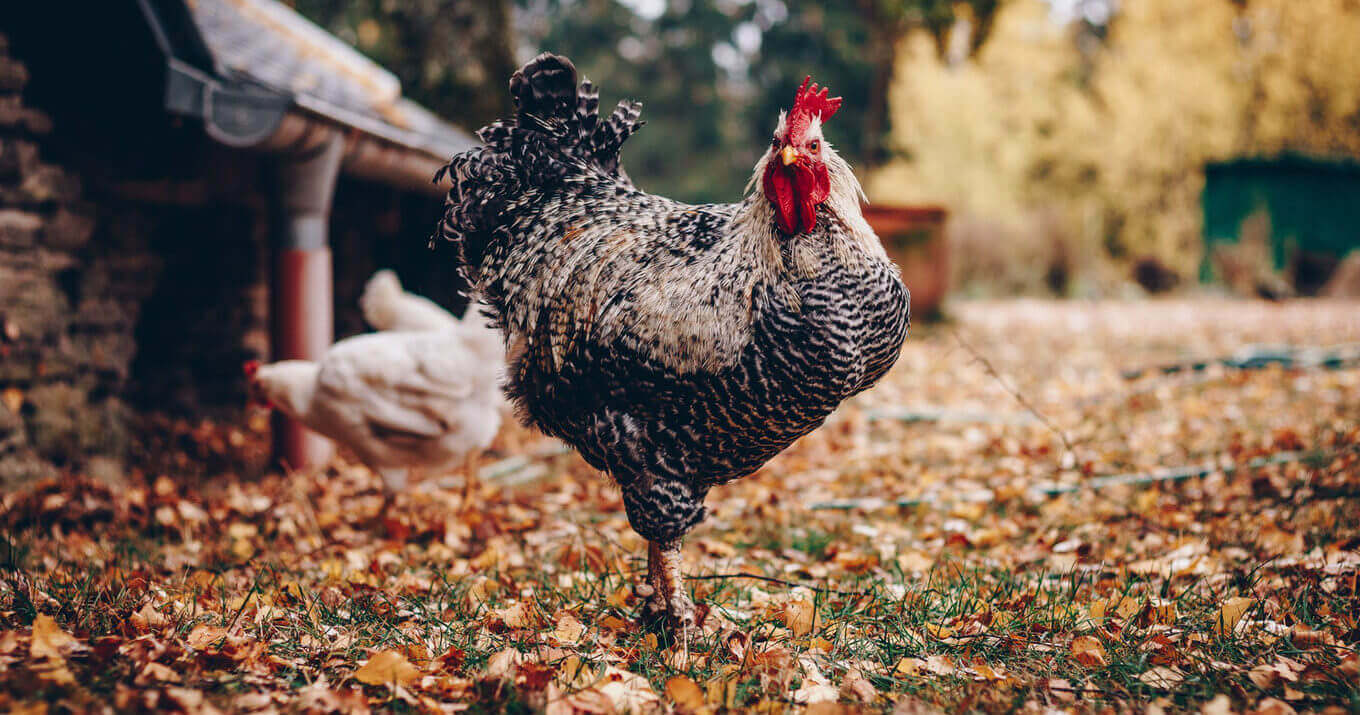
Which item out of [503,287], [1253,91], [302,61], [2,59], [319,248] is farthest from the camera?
[1253,91]

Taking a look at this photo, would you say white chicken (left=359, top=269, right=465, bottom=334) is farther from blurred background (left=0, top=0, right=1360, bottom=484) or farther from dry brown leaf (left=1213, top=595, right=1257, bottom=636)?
dry brown leaf (left=1213, top=595, right=1257, bottom=636)

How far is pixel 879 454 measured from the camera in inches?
228

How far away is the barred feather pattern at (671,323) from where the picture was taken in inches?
106

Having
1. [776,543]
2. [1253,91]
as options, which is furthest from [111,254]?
[1253,91]

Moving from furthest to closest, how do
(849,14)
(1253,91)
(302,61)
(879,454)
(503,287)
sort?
1. (849,14)
2. (1253,91)
3. (302,61)
4. (879,454)
5. (503,287)

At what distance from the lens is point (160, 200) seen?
568cm

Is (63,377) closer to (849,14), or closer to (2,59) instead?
(2,59)

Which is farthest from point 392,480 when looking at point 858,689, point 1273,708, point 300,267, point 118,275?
point 1273,708

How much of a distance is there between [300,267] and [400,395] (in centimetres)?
139

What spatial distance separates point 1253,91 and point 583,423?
22.3 metres

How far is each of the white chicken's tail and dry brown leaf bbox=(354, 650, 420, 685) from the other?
9.42 feet

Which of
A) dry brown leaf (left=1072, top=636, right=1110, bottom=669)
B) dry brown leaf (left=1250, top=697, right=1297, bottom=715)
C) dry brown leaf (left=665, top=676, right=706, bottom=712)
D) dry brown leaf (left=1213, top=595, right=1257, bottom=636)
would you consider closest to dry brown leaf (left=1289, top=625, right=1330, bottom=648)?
dry brown leaf (left=1213, top=595, right=1257, bottom=636)

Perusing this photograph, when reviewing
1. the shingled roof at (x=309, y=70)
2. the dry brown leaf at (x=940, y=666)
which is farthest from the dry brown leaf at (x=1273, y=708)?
the shingled roof at (x=309, y=70)

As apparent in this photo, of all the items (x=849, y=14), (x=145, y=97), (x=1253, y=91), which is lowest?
(x=145, y=97)
